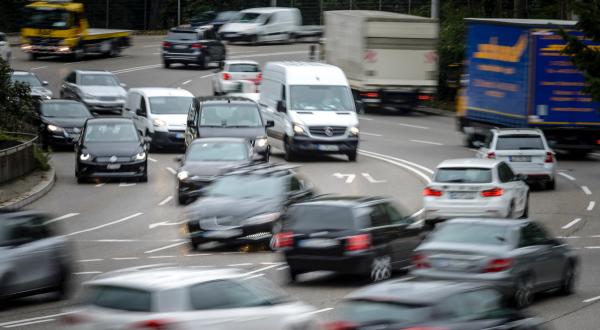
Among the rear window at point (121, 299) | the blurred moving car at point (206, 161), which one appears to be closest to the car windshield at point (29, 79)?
the blurred moving car at point (206, 161)

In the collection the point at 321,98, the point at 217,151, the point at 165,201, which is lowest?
the point at 165,201

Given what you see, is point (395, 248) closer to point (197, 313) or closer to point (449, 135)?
point (197, 313)

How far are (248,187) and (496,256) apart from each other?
24.9 feet

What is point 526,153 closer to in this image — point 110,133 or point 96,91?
point 110,133

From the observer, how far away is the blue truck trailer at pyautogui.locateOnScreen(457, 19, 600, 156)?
1469 inches

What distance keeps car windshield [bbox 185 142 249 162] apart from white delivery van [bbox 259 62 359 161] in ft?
21.3

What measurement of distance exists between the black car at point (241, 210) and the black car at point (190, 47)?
40707 mm

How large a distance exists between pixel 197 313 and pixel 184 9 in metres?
77.8

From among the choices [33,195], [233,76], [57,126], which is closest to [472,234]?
[33,195]

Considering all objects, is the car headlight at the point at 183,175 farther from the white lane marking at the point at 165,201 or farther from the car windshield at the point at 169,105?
the car windshield at the point at 169,105

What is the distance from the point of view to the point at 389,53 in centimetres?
5009

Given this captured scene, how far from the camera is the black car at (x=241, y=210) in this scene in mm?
23156

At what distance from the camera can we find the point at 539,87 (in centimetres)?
3747

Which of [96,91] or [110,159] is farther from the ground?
[96,91]
